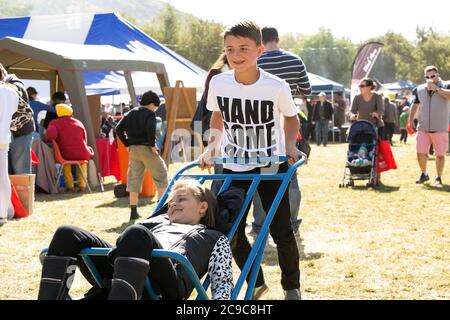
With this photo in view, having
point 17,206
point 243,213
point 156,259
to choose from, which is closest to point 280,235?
point 243,213

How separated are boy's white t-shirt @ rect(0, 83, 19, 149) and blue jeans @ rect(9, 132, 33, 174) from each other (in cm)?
Answer: 136

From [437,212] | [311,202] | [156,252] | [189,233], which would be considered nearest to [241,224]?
[189,233]

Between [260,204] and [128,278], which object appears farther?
[260,204]

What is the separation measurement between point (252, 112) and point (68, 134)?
8382 millimetres

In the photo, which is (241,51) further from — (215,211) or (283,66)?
(283,66)

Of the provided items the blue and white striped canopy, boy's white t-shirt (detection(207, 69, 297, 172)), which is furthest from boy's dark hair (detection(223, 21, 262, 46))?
the blue and white striped canopy

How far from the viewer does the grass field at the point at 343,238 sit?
18.7 feet

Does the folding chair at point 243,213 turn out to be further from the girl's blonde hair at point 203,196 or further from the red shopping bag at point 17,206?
the red shopping bag at point 17,206

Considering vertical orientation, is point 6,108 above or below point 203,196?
above

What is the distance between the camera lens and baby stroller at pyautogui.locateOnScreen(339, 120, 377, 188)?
1248 cm

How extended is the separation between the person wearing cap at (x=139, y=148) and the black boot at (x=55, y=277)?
5990 millimetres

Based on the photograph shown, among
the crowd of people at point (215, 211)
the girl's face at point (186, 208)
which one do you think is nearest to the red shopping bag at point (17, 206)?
the crowd of people at point (215, 211)

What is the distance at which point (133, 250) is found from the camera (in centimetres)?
345

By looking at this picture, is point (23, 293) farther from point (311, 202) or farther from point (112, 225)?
point (311, 202)
